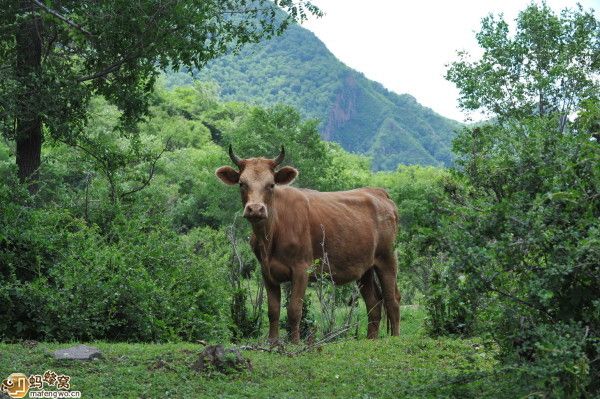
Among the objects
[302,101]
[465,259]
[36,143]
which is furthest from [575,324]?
[302,101]

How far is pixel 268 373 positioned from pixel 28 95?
301 inches

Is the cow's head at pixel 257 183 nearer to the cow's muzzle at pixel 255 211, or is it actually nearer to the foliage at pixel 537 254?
the cow's muzzle at pixel 255 211

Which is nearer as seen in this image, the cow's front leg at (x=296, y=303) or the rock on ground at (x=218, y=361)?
the rock on ground at (x=218, y=361)

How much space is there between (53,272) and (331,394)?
5.28m

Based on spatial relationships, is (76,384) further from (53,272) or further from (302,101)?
(302,101)

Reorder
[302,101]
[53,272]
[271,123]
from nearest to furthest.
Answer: [53,272] → [271,123] → [302,101]

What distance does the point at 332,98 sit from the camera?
7106 inches

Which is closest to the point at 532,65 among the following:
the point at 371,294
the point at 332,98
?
the point at 371,294

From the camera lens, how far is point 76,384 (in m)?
8.00

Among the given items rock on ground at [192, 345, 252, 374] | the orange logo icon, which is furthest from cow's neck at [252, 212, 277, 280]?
the orange logo icon

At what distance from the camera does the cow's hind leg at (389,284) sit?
49.0ft

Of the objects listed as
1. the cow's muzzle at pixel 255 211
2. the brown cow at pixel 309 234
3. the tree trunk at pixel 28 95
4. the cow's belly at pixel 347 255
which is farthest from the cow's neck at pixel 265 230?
the tree trunk at pixel 28 95

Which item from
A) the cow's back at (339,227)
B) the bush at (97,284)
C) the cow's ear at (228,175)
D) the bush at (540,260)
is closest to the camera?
the bush at (540,260)

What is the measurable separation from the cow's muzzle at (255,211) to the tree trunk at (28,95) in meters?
4.30
